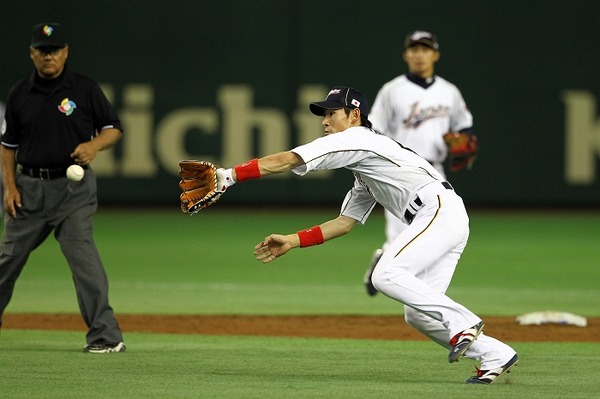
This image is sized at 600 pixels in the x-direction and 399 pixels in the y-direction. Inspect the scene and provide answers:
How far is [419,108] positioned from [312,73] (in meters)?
8.89

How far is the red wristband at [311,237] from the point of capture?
7.45 meters

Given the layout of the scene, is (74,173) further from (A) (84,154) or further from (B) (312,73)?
(B) (312,73)

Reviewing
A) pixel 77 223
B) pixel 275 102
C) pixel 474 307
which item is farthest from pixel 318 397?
pixel 275 102

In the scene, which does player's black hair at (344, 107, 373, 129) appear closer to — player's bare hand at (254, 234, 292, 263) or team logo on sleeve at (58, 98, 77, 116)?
player's bare hand at (254, 234, 292, 263)

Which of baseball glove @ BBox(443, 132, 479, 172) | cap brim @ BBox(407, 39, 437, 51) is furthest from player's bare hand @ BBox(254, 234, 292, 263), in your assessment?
cap brim @ BBox(407, 39, 437, 51)

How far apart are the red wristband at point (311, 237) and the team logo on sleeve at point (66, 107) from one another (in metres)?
2.01

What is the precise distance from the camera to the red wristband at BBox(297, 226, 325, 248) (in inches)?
293

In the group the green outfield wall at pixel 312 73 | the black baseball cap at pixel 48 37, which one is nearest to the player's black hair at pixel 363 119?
the black baseball cap at pixel 48 37

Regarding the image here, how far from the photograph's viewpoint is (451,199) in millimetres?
7277

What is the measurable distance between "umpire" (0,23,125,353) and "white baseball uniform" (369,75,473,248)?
12.1 feet

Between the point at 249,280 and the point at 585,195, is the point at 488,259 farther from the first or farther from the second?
the point at 585,195

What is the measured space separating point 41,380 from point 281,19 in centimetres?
1374

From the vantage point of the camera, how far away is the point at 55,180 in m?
8.48

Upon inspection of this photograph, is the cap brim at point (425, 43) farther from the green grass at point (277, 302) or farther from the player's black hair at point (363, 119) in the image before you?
the player's black hair at point (363, 119)
